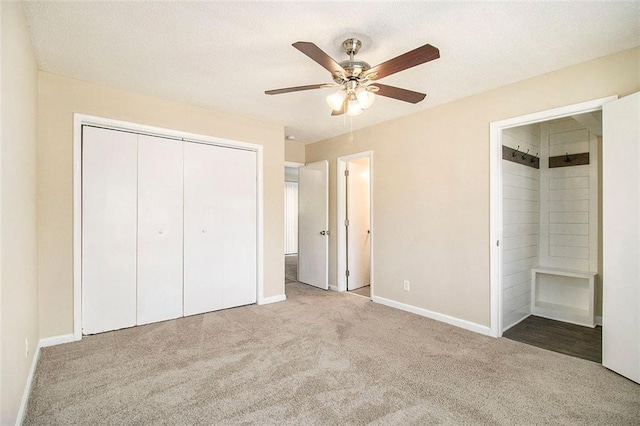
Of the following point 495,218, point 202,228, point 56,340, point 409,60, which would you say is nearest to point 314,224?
point 202,228

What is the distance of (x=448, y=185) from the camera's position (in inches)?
135

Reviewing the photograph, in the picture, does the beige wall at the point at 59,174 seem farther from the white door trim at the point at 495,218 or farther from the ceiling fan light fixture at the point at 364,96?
the white door trim at the point at 495,218

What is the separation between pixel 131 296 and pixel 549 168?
515cm

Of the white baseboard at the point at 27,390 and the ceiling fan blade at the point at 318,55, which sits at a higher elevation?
the ceiling fan blade at the point at 318,55

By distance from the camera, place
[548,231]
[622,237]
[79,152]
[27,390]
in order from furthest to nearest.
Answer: [548,231]
[79,152]
[622,237]
[27,390]

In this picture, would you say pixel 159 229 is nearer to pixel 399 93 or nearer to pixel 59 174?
pixel 59 174

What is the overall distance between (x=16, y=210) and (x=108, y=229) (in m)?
1.35

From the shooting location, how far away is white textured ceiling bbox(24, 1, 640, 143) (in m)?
1.88

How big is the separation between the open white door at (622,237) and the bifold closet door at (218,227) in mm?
3522

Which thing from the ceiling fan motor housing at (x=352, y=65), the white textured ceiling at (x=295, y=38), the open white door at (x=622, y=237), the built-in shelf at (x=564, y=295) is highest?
the white textured ceiling at (x=295, y=38)

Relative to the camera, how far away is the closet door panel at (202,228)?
3562 millimetres

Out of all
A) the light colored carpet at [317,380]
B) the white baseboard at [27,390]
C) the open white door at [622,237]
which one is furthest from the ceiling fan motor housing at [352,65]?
the white baseboard at [27,390]

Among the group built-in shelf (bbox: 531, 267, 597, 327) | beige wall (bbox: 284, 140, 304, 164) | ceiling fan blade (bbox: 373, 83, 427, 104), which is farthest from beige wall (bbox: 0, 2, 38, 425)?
built-in shelf (bbox: 531, 267, 597, 327)

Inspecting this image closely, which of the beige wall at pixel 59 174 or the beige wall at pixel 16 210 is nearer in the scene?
the beige wall at pixel 16 210
